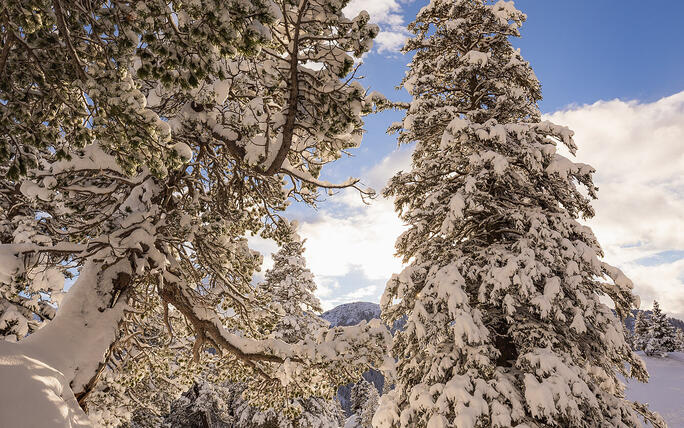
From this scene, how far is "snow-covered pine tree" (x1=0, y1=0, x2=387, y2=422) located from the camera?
2.85 meters

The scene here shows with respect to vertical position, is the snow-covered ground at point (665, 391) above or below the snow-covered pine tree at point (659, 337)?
below

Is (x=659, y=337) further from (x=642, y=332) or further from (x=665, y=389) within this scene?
(x=665, y=389)

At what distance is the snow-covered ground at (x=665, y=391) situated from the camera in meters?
25.0

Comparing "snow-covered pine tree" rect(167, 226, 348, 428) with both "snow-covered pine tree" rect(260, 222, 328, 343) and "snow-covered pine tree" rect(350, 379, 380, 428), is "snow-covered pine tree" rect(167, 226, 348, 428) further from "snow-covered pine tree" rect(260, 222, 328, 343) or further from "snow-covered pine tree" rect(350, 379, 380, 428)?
"snow-covered pine tree" rect(350, 379, 380, 428)

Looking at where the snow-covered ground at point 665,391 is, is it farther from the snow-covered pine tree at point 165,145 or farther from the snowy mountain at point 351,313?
the snowy mountain at point 351,313

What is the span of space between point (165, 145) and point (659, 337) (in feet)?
208

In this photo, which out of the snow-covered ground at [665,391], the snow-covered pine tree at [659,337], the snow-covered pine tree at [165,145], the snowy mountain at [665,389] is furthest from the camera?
the snow-covered pine tree at [659,337]

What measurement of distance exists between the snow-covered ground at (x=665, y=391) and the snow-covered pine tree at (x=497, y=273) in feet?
71.0

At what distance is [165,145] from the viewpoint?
3.51m

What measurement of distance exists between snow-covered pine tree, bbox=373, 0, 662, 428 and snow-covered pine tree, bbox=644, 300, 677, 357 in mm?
52400

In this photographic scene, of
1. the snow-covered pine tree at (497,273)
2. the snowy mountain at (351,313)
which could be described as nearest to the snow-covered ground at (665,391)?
the snow-covered pine tree at (497,273)

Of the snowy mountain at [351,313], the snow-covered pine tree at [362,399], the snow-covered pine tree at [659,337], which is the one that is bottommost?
the snow-covered pine tree at [362,399]

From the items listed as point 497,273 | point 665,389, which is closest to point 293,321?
point 497,273

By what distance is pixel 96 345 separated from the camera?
4.48m
